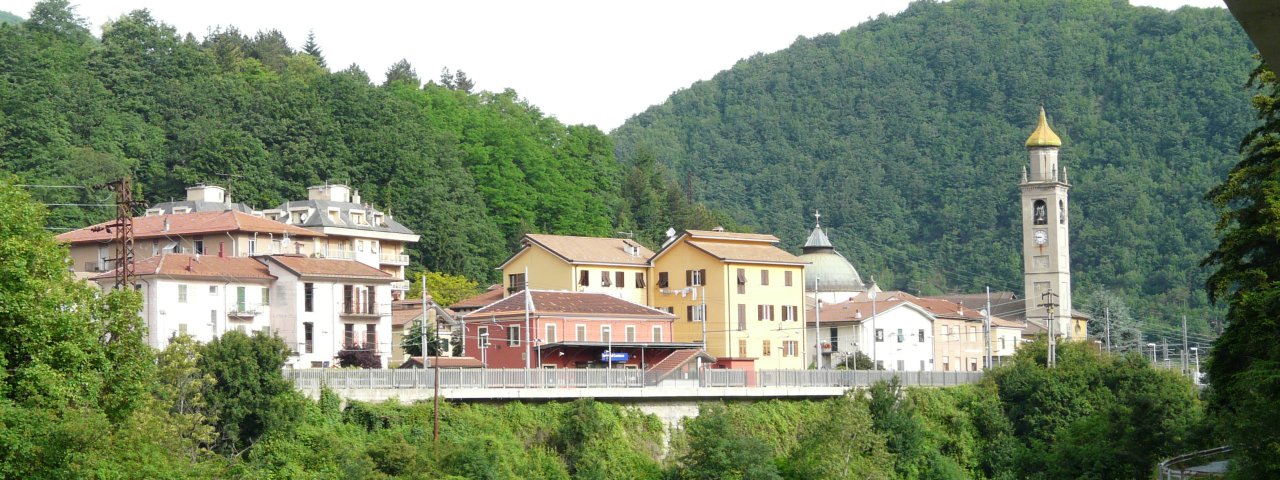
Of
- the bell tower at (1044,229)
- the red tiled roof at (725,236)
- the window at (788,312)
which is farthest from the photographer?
the bell tower at (1044,229)

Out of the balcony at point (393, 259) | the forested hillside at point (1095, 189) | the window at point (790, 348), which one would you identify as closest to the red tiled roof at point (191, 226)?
the balcony at point (393, 259)

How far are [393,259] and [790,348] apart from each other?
22555mm

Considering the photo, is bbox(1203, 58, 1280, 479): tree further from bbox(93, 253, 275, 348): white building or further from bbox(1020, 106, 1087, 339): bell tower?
bbox(1020, 106, 1087, 339): bell tower

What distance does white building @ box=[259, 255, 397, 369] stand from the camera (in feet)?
226

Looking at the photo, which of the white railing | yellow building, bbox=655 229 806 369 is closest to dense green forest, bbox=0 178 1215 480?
the white railing

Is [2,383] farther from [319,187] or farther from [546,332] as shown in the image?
[319,187]

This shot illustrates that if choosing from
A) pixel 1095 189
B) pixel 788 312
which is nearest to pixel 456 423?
pixel 788 312

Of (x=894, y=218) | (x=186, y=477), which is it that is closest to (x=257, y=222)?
(x=186, y=477)

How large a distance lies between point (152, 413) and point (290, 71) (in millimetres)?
87594

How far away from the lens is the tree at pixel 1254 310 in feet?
91.7

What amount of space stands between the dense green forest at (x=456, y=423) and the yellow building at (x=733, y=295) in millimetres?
10889

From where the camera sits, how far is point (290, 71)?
129125 mm

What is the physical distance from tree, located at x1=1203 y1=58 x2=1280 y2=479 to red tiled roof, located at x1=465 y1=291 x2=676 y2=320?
38383 mm

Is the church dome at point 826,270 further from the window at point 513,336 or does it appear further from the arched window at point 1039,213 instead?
the window at point 513,336
